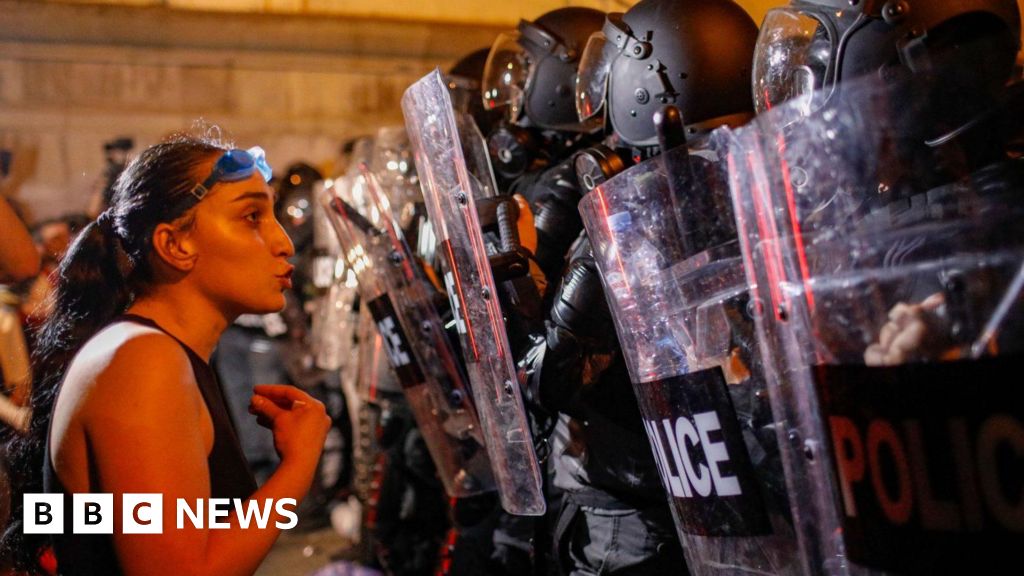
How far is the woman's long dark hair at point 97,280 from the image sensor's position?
1680mm

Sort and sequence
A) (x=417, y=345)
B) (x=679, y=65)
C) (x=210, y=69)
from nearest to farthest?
(x=679, y=65)
(x=417, y=345)
(x=210, y=69)

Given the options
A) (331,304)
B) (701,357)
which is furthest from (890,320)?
(331,304)

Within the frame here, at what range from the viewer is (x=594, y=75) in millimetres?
2980

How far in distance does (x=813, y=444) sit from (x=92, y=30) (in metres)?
7.35

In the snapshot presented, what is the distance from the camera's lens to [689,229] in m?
1.72

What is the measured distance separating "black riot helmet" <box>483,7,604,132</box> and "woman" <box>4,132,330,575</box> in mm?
1909

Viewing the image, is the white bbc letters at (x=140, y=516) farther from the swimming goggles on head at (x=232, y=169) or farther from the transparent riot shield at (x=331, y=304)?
the transparent riot shield at (x=331, y=304)

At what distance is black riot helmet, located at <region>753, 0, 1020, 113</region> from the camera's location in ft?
6.47

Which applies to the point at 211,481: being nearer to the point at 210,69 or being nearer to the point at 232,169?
the point at 232,169

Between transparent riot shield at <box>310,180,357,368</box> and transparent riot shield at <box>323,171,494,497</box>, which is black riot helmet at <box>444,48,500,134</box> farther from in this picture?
transparent riot shield at <box>323,171,494,497</box>

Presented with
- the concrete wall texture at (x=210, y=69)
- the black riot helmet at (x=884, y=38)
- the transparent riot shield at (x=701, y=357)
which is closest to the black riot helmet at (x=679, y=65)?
the black riot helmet at (x=884, y=38)

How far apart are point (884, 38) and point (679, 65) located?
2.61 ft

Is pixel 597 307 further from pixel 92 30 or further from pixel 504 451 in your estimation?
pixel 92 30

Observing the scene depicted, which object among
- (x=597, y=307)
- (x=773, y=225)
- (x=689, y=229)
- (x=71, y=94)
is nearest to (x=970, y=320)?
(x=773, y=225)
